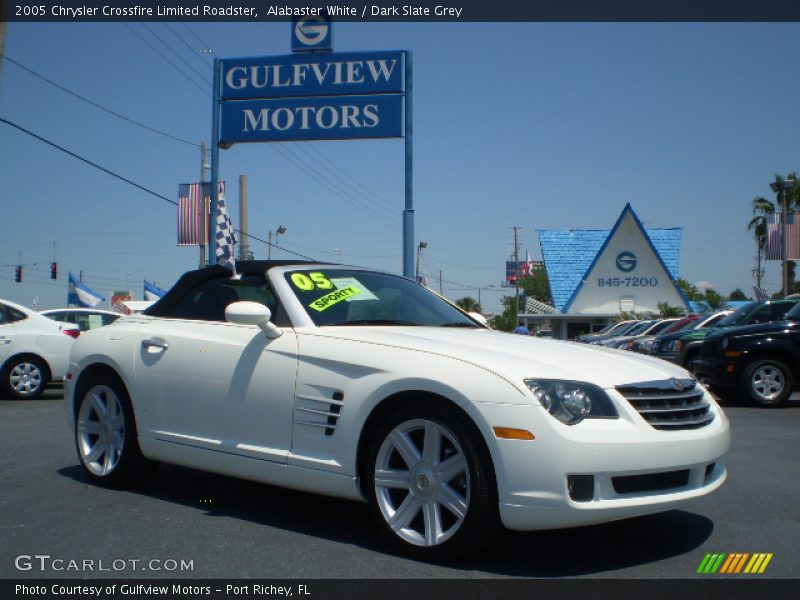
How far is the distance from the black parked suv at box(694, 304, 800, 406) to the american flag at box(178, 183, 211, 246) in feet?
55.0

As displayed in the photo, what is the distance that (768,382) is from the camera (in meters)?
12.1

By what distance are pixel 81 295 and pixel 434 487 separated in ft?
107

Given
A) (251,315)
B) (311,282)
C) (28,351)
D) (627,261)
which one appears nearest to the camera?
(251,315)

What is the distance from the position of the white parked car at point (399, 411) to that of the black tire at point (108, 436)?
0.05ft

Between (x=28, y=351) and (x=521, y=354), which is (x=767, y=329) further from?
(x=28, y=351)

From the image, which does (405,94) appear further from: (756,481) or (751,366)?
(756,481)

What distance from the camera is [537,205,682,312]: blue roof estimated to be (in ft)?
171

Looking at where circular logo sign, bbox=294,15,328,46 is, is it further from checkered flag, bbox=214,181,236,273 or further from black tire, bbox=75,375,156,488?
black tire, bbox=75,375,156,488

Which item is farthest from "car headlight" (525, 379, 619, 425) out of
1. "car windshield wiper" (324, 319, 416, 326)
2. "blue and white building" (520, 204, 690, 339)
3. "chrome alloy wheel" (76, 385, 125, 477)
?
"blue and white building" (520, 204, 690, 339)

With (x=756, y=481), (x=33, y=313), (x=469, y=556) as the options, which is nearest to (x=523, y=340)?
(x=469, y=556)

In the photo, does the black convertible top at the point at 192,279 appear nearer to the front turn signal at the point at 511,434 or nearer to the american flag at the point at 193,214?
the front turn signal at the point at 511,434

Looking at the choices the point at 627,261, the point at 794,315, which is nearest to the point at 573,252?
the point at 627,261

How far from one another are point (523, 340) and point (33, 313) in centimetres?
1048

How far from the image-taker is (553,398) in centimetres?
389
